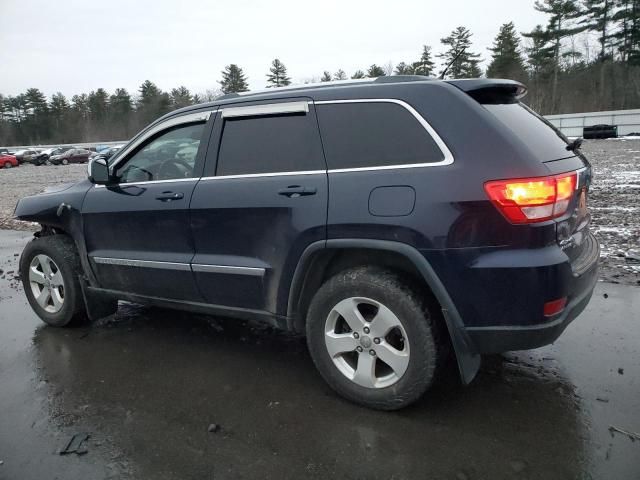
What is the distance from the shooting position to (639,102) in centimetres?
4900

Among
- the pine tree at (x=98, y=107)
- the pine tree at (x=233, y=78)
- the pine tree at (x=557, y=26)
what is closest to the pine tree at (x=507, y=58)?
the pine tree at (x=557, y=26)

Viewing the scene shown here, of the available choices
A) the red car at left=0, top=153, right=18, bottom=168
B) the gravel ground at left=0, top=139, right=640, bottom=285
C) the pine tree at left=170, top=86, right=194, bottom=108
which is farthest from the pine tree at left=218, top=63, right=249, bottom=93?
the gravel ground at left=0, top=139, right=640, bottom=285

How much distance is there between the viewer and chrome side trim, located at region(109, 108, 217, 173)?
354 centimetres

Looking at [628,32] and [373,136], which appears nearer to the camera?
[373,136]

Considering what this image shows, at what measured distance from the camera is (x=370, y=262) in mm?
2896

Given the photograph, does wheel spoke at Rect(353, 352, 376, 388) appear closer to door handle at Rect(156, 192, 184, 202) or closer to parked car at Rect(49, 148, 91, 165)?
door handle at Rect(156, 192, 184, 202)

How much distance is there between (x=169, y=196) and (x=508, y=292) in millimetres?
2356

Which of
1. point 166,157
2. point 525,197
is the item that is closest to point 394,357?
point 525,197

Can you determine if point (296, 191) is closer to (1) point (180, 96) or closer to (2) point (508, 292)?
(2) point (508, 292)

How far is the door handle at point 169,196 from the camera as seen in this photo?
3.46 meters

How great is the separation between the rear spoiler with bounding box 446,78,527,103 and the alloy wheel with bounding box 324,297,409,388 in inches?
51.4

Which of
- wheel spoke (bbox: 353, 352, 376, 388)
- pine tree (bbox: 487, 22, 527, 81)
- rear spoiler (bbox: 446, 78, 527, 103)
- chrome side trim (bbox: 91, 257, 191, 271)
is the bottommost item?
wheel spoke (bbox: 353, 352, 376, 388)

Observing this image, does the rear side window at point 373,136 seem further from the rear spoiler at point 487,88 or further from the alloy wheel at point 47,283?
the alloy wheel at point 47,283

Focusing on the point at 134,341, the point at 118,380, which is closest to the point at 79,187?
the point at 134,341
